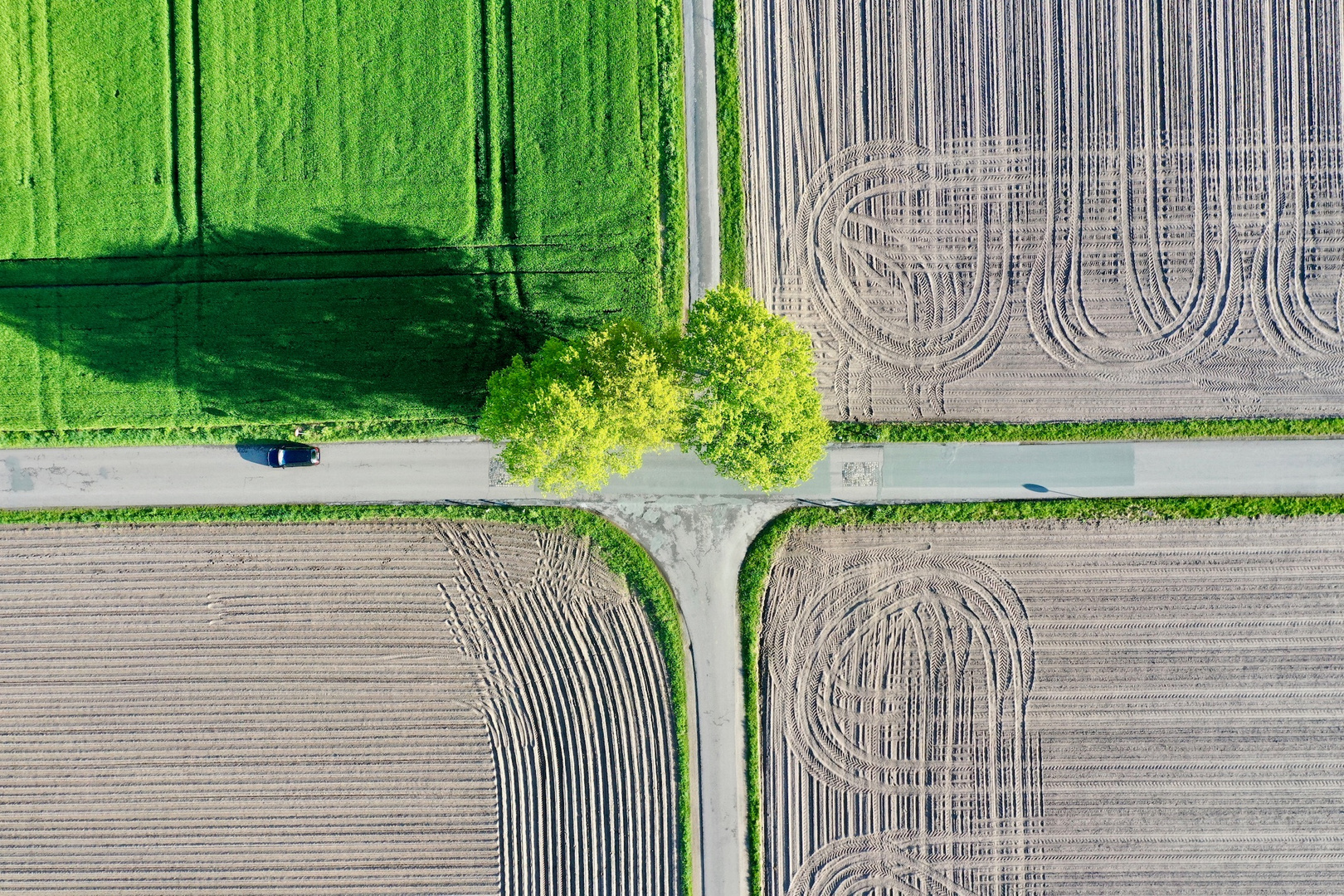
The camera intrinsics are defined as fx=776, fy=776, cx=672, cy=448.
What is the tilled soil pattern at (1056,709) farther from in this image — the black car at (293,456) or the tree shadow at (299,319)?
the black car at (293,456)

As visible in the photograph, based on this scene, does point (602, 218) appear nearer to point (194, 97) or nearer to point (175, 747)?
point (194, 97)

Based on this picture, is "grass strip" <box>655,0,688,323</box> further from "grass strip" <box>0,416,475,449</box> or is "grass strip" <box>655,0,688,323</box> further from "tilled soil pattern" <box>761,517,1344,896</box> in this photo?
"tilled soil pattern" <box>761,517,1344,896</box>

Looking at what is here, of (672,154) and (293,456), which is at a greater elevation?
(672,154)

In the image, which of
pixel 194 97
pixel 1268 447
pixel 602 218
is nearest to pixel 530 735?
pixel 602 218

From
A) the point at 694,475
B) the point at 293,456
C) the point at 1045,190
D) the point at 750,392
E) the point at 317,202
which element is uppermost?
the point at 317,202

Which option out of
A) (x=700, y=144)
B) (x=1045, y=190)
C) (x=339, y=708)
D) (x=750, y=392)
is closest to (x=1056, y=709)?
(x=750, y=392)

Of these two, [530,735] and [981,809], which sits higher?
[530,735]

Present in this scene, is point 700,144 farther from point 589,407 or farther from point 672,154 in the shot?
point 589,407
